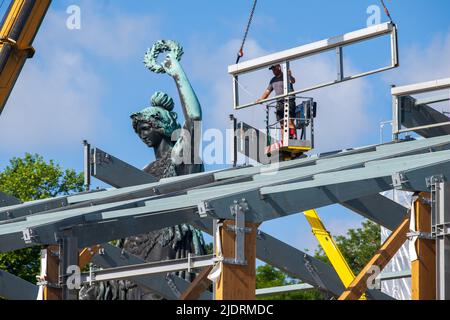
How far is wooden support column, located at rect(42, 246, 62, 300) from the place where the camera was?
2650cm

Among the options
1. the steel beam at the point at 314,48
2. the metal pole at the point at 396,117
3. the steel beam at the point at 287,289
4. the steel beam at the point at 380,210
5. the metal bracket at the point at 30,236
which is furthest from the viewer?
the steel beam at the point at 287,289

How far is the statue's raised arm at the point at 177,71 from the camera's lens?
4181cm

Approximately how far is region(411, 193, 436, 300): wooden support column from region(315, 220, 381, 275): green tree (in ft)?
170

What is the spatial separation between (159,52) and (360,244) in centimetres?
3698

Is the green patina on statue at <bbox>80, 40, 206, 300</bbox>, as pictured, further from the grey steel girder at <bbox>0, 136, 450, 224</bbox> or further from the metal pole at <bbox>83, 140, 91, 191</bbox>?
the grey steel girder at <bbox>0, 136, 450, 224</bbox>

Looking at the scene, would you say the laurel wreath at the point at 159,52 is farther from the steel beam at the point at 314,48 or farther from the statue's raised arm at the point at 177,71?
the steel beam at the point at 314,48

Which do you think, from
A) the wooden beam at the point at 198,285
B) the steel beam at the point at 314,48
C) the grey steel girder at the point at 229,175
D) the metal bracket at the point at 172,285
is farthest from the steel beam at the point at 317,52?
the wooden beam at the point at 198,285

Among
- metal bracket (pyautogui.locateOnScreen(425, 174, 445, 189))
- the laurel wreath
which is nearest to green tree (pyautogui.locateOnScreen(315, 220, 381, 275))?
the laurel wreath

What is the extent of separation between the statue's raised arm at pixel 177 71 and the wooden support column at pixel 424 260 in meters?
16.8

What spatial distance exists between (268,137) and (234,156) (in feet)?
5.40

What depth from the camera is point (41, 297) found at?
1040 inches

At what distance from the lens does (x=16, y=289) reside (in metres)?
34.2
